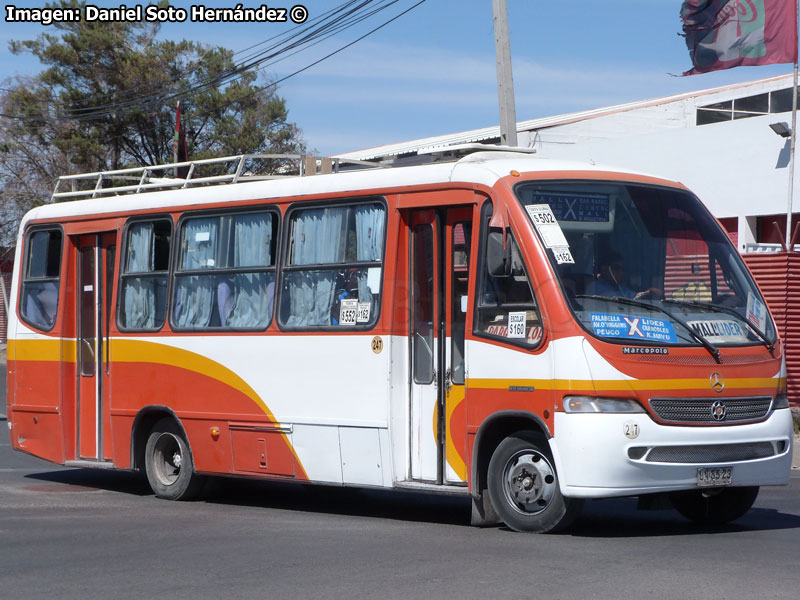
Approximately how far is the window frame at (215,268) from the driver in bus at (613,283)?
3318 millimetres

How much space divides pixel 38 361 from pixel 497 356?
6.46m

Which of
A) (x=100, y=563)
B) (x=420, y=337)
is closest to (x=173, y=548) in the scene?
(x=100, y=563)

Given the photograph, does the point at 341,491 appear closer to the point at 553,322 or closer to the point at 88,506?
the point at 88,506

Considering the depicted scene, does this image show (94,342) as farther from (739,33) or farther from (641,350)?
(739,33)

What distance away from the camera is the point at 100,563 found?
329 inches

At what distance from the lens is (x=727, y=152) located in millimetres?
25281

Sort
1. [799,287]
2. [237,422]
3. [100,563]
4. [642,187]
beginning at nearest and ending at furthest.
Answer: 1. [100,563]
2. [642,187]
3. [237,422]
4. [799,287]

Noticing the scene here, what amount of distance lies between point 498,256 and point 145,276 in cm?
472

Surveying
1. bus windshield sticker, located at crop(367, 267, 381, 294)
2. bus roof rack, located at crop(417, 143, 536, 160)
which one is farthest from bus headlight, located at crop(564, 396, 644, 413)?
bus roof rack, located at crop(417, 143, 536, 160)

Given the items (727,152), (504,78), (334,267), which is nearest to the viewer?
(334,267)

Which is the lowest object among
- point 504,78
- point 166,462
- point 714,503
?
point 714,503

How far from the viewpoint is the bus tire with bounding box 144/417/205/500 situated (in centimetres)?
1242

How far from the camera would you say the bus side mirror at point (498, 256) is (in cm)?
936

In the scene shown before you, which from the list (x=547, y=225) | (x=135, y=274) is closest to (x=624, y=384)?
(x=547, y=225)
